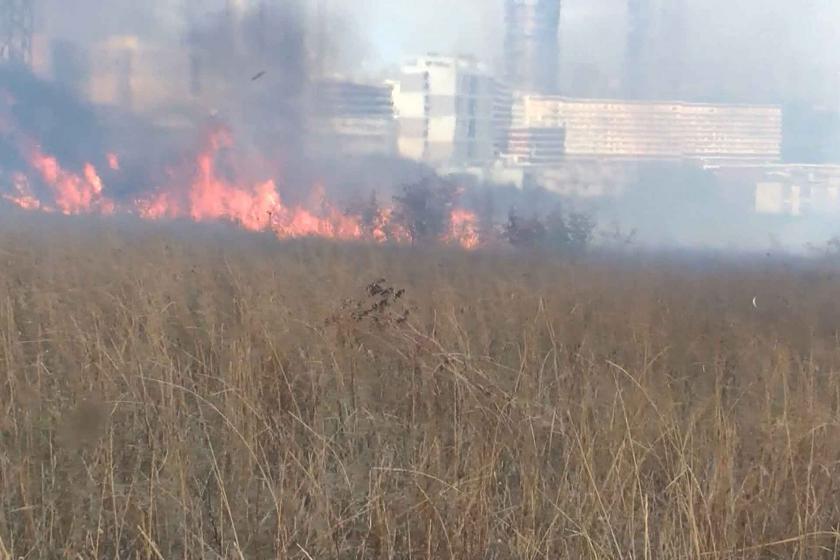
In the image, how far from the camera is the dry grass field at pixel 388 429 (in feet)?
4.94

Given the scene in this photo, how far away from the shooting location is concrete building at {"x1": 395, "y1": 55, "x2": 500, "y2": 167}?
6.27m

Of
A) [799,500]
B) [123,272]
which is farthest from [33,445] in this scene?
[799,500]

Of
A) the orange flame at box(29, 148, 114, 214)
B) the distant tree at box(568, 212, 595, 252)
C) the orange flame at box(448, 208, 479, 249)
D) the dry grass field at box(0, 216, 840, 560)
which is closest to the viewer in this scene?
the dry grass field at box(0, 216, 840, 560)

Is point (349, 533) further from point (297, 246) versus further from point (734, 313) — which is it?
point (297, 246)

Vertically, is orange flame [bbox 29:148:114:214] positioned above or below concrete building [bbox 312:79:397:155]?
below

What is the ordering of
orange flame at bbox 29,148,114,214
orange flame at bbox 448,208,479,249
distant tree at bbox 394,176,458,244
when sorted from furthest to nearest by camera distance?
orange flame at bbox 29,148,114,214
distant tree at bbox 394,176,458,244
orange flame at bbox 448,208,479,249

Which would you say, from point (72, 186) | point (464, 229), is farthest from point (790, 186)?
point (72, 186)

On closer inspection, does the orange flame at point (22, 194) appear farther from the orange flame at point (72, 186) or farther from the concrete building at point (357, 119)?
the concrete building at point (357, 119)

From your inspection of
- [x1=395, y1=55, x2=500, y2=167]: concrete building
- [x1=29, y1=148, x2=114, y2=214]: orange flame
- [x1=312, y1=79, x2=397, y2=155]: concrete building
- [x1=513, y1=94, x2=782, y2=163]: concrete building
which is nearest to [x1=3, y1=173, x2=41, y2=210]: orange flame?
[x1=29, y1=148, x2=114, y2=214]: orange flame

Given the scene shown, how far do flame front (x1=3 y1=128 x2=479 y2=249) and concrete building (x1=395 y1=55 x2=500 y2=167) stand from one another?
721mm

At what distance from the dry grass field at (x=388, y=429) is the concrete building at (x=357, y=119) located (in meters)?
3.43

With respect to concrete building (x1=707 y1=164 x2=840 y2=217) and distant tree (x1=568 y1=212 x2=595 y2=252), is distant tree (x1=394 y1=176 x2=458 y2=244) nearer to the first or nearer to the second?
distant tree (x1=568 y1=212 x2=595 y2=252)

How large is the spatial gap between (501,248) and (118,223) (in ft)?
12.4

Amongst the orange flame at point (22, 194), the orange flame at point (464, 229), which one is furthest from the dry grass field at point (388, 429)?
the orange flame at point (22, 194)
